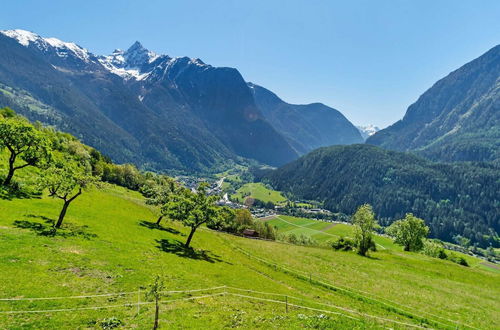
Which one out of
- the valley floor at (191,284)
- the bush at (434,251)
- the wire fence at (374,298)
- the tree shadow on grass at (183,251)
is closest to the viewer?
the valley floor at (191,284)

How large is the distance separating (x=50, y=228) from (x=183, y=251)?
77.5ft

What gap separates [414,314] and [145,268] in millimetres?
39807

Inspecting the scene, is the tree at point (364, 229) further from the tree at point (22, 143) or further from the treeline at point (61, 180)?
the tree at point (22, 143)

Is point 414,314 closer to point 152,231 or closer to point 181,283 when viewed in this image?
point 181,283

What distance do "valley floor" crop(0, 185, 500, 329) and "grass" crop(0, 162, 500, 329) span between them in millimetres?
186

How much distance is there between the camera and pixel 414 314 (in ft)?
130

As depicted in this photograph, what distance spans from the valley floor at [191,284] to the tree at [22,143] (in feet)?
32.2

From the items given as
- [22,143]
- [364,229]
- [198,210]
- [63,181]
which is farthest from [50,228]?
[364,229]

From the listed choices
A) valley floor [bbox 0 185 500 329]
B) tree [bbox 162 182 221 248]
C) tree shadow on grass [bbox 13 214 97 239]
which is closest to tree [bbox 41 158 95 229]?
tree shadow on grass [bbox 13 214 97 239]

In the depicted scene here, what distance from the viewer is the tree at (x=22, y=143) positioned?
187ft

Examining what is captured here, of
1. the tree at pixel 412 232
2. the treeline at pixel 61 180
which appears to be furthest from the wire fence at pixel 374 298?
the tree at pixel 412 232

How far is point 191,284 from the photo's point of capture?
Result: 123ft

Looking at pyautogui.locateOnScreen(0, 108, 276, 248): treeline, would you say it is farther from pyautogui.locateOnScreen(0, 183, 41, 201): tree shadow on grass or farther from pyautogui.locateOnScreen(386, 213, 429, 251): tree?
pyautogui.locateOnScreen(386, 213, 429, 251): tree

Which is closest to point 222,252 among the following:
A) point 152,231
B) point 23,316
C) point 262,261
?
point 262,261
